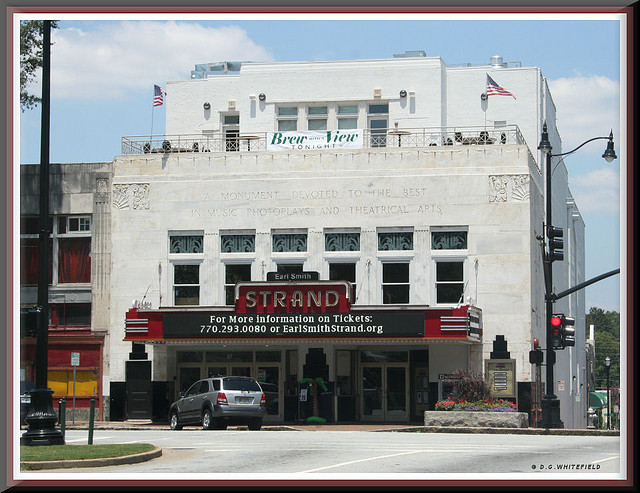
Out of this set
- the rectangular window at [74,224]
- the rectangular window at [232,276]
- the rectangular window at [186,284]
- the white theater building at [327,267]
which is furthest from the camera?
the rectangular window at [74,224]

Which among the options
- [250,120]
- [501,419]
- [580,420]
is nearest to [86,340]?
[250,120]

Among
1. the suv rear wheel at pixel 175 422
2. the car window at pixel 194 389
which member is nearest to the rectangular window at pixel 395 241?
the car window at pixel 194 389

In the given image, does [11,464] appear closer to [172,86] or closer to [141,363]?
[141,363]

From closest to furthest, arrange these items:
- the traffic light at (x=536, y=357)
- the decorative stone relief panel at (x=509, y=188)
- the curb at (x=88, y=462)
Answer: the curb at (x=88, y=462), the traffic light at (x=536, y=357), the decorative stone relief panel at (x=509, y=188)

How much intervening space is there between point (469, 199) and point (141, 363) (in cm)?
1386

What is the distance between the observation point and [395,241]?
4228 centimetres

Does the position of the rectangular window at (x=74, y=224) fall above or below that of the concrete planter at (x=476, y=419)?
above

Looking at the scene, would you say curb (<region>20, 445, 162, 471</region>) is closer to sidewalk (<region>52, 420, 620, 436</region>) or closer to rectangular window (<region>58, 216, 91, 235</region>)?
sidewalk (<region>52, 420, 620, 436</region>)

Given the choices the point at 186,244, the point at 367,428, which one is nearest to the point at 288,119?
the point at 186,244

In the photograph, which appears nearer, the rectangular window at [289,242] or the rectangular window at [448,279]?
the rectangular window at [448,279]

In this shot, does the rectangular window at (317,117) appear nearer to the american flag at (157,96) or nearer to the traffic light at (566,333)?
the american flag at (157,96)

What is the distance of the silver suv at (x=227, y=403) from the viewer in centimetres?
3497

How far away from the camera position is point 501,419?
36.2 m

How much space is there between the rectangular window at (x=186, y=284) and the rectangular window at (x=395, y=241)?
23.4ft
